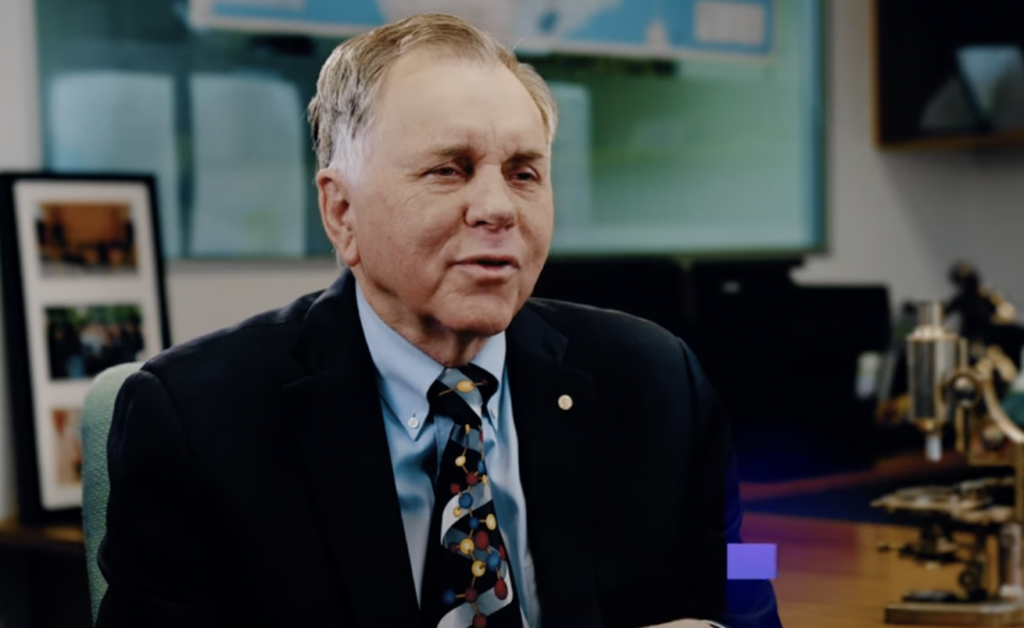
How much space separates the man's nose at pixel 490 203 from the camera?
4.04 ft

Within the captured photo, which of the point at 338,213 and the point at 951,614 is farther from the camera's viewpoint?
the point at 951,614

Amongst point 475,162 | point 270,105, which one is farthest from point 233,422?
point 270,105

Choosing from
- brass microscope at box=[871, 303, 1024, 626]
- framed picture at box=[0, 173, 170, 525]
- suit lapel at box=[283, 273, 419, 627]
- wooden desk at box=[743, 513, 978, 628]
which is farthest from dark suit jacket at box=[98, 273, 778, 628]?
framed picture at box=[0, 173, 170, 525]

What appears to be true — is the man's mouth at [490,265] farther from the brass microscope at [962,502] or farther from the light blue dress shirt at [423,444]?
the brass microscope at [962,502]

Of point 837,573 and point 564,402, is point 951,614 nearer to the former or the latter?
point 837,573

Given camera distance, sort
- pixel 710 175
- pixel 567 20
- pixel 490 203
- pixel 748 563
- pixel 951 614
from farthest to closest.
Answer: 1. pixel 710 175
2. pixel 567 20
3. pixel 951 614
4. pixel 748 563
5. pixel 490 203

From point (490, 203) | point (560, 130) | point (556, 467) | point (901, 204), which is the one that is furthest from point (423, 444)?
point (901, 204)

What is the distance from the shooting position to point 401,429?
53.8 inches

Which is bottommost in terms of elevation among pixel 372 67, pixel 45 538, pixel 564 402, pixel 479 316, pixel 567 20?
pixel 45 538

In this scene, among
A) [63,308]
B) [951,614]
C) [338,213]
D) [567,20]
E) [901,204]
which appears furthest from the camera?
[901,204]

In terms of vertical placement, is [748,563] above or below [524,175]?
below

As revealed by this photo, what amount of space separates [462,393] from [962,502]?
85cm

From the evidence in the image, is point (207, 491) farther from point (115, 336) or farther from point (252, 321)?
point (115, 336)

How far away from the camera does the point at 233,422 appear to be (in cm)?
132
